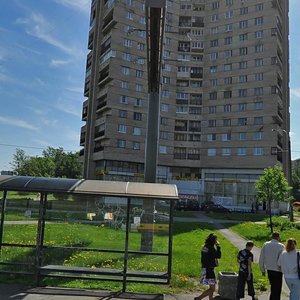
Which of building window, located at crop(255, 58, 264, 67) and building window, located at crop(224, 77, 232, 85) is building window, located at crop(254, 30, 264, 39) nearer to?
building window, located at crop(255, 58, 264, 67)

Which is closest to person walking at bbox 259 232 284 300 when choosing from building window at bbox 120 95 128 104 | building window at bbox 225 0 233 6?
building window at bbox 120 95 128 104

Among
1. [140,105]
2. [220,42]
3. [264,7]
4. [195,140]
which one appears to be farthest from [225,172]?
[264,7]

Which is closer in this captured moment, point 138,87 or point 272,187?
point 272,187


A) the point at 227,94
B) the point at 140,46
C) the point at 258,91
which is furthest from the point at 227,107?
the point at 140,46

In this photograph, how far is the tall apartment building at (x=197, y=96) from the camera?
69812mm

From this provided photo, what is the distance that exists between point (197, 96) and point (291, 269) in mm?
70222

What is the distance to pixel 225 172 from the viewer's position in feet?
236

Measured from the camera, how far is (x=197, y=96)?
3054 inches

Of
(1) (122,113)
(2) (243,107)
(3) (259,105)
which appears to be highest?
(3) (259,105)

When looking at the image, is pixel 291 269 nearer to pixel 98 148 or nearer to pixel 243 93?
pixel 98 148

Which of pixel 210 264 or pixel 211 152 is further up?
pixel 211 152

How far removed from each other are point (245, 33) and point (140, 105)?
2261 cm

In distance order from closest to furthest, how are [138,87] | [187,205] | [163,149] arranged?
[187,205] → [138,87] → [163,149]

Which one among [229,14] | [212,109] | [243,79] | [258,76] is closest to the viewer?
[258,76]
